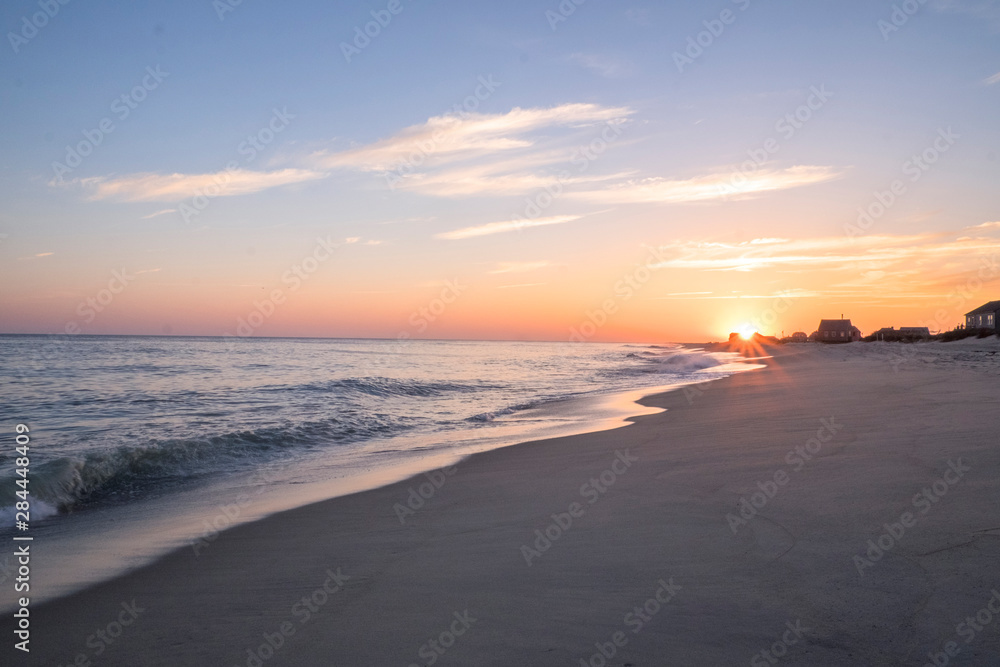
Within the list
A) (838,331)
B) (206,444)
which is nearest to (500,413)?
(206,444)

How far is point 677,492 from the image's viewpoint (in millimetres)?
6301

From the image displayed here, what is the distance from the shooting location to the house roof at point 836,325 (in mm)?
102812

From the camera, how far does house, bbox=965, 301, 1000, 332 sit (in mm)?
72250

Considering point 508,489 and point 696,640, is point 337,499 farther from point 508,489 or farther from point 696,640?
point 696,640

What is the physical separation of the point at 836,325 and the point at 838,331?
164 centimetres

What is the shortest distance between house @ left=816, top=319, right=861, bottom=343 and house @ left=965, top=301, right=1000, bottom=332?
62.7 feet

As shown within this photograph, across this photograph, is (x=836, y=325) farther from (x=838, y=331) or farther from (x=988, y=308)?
(x=988, y=308)

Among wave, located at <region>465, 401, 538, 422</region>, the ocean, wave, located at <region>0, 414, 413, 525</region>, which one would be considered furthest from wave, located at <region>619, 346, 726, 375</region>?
wave, located at <region>0, 414, 413, 525</region>

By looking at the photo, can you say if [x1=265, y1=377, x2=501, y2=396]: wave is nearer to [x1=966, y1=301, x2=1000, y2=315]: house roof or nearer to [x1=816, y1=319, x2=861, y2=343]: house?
[x1=966, y1=301, x2=1000, y2=315]: house roof

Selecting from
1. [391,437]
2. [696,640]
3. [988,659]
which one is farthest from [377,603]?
[391,437]

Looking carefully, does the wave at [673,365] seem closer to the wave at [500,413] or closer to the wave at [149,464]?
the wave at [500,413]

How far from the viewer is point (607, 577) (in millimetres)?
4125

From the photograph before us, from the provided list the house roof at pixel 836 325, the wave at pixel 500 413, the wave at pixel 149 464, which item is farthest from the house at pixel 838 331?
the wave at pixel 149 464

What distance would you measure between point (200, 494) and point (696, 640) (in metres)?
7.33
